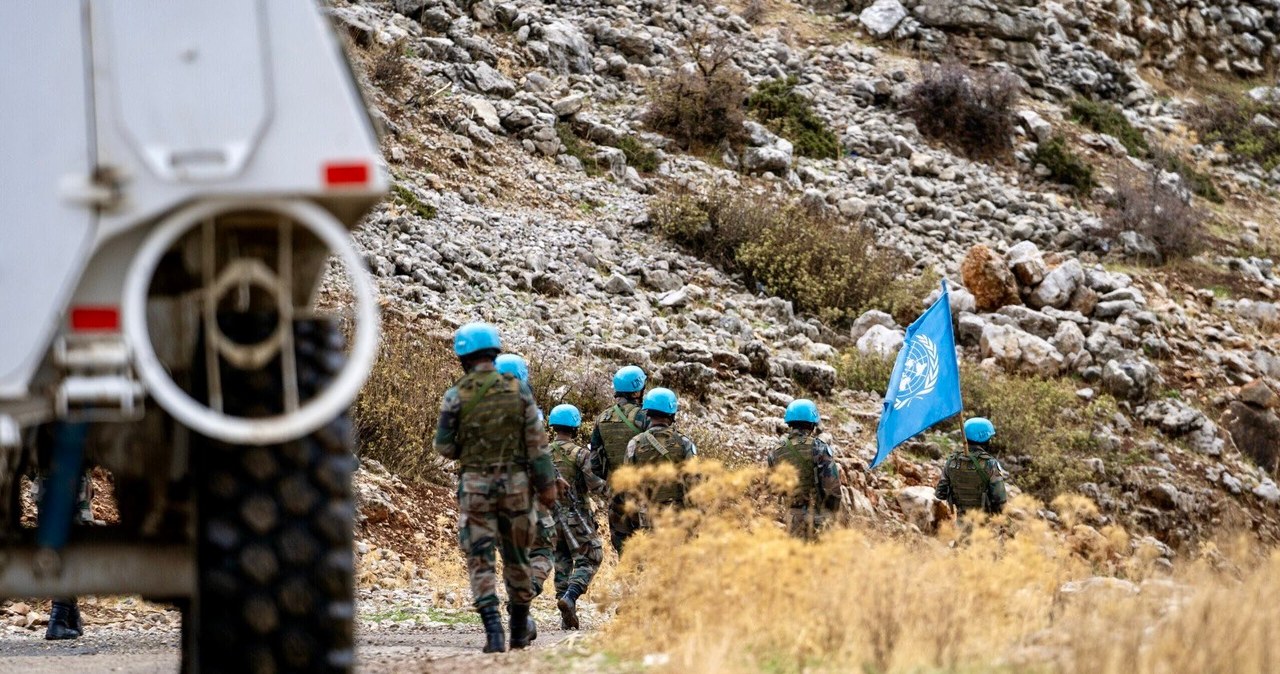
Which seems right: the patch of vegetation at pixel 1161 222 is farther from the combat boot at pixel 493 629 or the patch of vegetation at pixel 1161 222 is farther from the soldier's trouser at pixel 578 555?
the combat boot at pixel 493 629

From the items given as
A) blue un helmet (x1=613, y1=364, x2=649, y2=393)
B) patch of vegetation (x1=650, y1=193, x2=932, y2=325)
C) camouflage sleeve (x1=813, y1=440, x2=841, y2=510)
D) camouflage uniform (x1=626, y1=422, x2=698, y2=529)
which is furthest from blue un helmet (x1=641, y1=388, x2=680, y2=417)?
patch of vegetation (x1=650, y1=193, x2=932, y2=325)

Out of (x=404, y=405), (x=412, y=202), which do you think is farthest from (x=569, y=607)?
(x=412, y=202)

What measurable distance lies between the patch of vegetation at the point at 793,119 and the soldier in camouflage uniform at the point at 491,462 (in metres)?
17.5

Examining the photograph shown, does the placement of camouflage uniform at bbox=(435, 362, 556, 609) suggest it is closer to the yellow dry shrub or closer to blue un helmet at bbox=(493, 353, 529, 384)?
the yellow dry shrub

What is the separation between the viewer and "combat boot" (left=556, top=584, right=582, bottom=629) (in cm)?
1071

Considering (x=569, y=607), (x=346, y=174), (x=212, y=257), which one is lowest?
(x=569, y=607)

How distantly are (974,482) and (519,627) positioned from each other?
4.79 m

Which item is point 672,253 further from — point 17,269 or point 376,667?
point 17,269

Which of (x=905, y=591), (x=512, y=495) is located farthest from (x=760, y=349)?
(x=905, y=591)

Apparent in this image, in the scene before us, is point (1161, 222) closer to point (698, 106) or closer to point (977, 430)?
point (698, 106)

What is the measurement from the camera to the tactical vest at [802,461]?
36.1 ft

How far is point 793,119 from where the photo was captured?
84.3 ft

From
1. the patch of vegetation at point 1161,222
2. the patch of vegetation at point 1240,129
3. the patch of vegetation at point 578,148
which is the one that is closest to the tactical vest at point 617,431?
the patch of vegetation at point 578,148

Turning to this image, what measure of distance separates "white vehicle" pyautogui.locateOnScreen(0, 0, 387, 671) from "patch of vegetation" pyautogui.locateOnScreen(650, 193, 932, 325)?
17.1 meters
